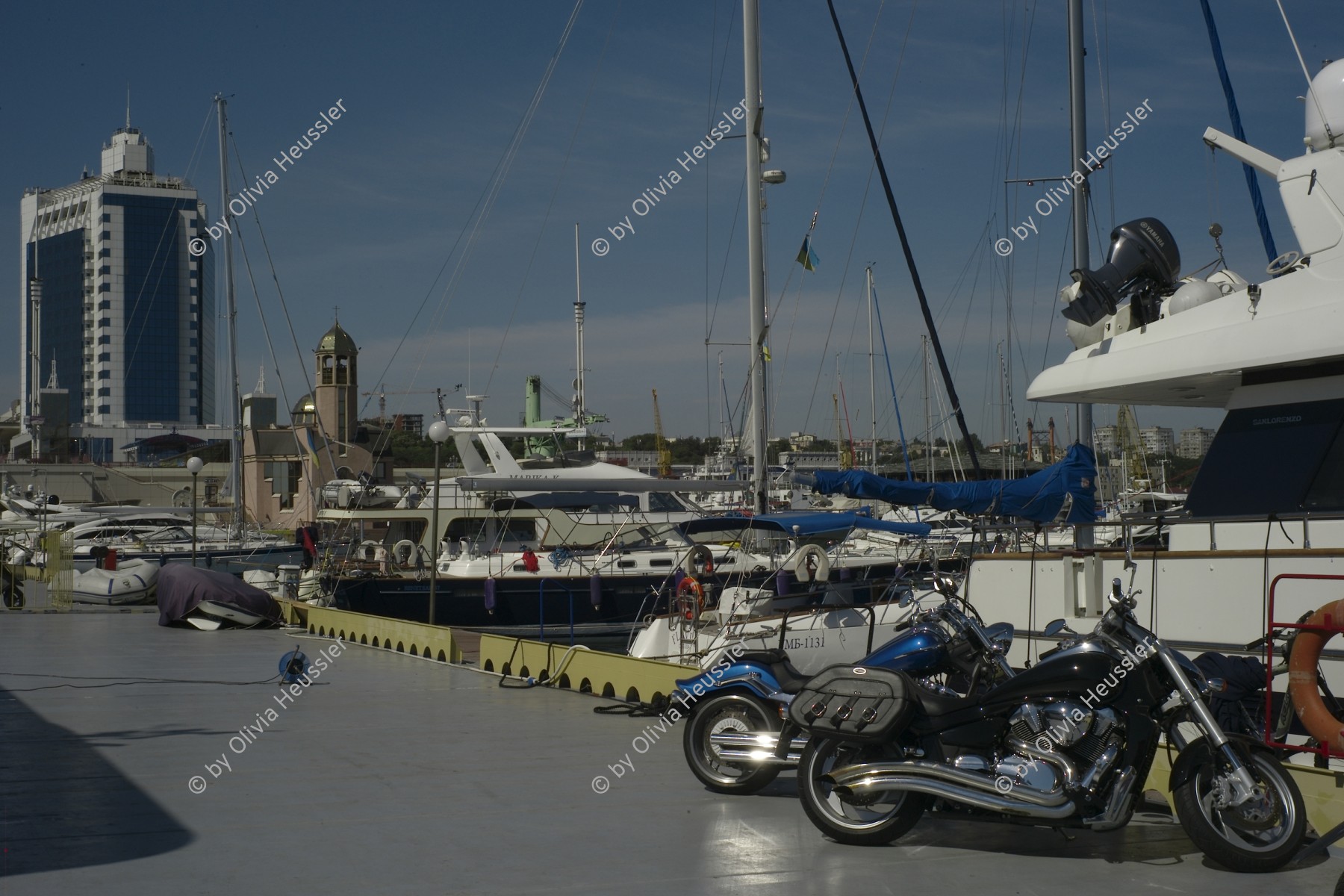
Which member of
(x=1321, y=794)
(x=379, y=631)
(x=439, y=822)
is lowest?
(x=379, y=631)

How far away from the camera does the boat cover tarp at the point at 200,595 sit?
61.1 ft

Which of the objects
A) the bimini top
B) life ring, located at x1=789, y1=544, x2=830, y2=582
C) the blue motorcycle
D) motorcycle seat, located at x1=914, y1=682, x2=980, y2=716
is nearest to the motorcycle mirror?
the blue motorcycle

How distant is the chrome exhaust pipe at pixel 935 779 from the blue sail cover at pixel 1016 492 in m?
5.65

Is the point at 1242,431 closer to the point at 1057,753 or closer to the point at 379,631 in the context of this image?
the point at 1057,753

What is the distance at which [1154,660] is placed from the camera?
5.39 meters

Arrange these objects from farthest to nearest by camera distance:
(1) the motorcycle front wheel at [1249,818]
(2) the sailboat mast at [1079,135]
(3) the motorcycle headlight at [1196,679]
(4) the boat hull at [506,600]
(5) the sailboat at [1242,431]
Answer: (4) the boat hull at [506,600], (2) the sailboat mast at [1079,135], (5) the sailboat at [1242,431], (3) the motorcycle headlight at [1196,679], (1) the motorcycle front wheel at [1249,818]

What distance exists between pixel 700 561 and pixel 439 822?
14.9m

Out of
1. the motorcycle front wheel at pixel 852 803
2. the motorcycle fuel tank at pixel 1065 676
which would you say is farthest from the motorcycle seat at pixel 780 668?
the motorcycle fuel tank at pixel 1065 676

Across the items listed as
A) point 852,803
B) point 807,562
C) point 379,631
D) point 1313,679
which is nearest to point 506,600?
point 379,631

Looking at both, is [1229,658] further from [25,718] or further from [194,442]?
[194,442]

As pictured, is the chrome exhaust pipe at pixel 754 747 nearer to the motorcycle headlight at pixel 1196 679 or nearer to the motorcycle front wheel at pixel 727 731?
the motorcycle front wheel at pixel 727 731

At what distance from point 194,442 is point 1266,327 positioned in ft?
408

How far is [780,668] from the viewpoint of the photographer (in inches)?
276

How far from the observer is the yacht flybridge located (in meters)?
7.36
